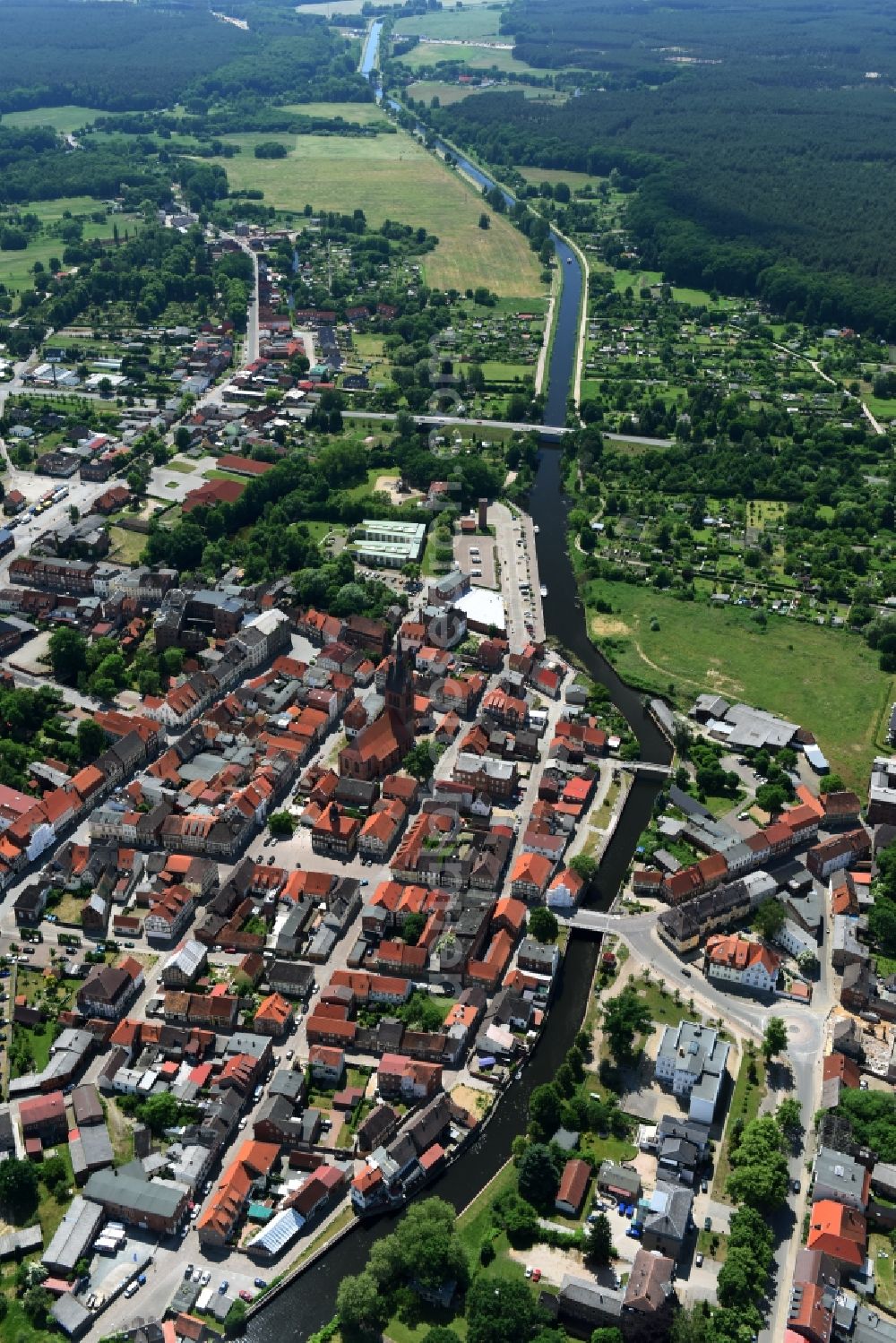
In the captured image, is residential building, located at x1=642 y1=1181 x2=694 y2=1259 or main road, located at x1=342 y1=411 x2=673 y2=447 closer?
residential building, located at x1=642 y1=1181 x2=694 y2=1259


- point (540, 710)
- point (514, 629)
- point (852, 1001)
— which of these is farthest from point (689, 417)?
point (852, 1001)

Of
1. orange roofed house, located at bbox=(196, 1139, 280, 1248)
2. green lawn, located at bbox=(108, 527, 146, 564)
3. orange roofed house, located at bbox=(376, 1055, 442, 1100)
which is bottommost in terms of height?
orange roofed house, located at bbox=(196, 1139, 280, 1248)

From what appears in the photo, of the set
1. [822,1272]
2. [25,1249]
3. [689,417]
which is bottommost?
[25,1249]

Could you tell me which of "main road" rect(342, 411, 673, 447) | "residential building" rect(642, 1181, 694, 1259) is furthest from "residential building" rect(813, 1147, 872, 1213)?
"main road" rect(342, 411, 673, 447)

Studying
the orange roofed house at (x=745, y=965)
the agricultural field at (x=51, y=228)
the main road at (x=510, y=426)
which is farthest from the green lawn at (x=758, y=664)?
the agricultural field at (x=51, y=228)

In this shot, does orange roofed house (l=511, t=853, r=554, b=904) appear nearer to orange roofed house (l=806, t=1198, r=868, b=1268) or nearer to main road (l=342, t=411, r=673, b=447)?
orange roofed house (l=806, t=1198, r=868, b=1268)

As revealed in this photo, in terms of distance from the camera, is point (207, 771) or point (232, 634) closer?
point (207, 771)

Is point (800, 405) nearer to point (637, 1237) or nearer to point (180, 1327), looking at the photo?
point (637, 1237)
